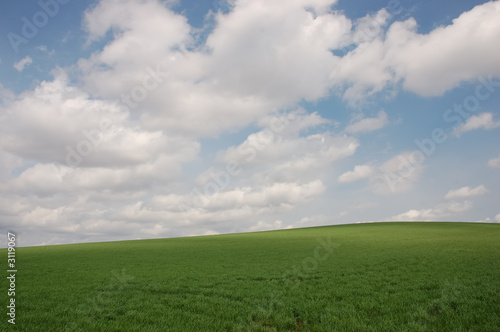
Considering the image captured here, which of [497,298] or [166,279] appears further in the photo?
[166,279]

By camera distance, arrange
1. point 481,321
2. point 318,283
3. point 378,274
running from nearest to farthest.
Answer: point 481,321
point 318,283
point 378,274

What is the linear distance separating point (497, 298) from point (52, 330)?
708 inches

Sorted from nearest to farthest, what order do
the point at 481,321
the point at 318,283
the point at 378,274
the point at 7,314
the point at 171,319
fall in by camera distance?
the point at 481,321, the point at 171,319, the point at 7,314, the point at 318,283, the point at 378,274

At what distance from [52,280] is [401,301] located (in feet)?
68.9

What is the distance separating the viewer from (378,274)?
1892 centimetres

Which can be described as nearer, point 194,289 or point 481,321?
point 481,321

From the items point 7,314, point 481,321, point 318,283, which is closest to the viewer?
point 481,321

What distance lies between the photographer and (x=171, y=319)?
11609 millimetres

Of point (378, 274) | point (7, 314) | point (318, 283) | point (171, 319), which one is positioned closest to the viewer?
point (171, 319)

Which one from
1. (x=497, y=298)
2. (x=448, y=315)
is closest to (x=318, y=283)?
(x=448, y=315)

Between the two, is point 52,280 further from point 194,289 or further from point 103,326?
point 103,326

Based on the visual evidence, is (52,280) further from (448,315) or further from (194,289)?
(448,315)

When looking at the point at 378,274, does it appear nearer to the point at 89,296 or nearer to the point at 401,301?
the point at 401,301

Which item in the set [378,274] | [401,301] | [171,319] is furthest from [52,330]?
[378,274]
